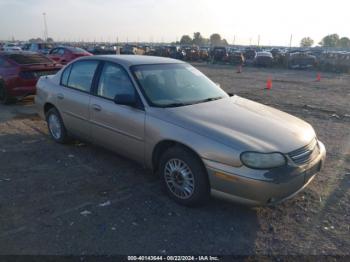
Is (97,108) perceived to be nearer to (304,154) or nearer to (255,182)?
(255,182)

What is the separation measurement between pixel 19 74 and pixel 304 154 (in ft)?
26.4

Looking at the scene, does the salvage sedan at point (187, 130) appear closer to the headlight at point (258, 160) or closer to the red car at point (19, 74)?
the headlight at point (258, 160)

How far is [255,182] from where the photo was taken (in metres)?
3.33

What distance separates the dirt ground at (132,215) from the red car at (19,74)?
13.7 feet

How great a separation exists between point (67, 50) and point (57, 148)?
1372 centimetres

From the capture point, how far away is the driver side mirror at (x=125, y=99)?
4.21 meters

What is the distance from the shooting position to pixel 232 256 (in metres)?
3.11

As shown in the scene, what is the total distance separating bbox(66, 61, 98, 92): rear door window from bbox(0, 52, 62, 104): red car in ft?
14.1

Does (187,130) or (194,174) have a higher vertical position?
(187,130)

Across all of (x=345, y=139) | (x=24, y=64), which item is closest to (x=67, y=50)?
(x=24, y=64)

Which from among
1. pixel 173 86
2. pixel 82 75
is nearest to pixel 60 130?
pixel 82 75

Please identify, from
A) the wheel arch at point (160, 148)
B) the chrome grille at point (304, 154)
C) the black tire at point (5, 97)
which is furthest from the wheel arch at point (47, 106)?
the chrome grille at point (304, 154)

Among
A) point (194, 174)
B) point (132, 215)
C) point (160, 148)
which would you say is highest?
point (160, 148)

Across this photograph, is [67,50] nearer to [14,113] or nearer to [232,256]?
[14,113]
